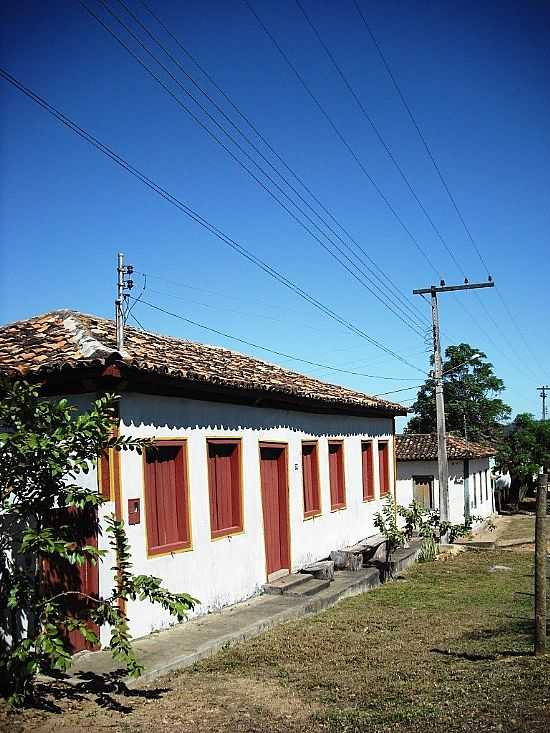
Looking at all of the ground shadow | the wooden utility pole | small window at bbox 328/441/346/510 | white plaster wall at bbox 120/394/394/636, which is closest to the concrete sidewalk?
the ground shadow

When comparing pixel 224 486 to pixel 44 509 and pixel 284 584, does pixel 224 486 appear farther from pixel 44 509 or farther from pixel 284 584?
pixel 44 509

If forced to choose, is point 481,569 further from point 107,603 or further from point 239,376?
point 107,603

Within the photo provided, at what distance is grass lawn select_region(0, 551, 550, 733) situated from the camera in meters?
5.90

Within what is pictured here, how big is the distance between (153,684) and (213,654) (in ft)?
4.24

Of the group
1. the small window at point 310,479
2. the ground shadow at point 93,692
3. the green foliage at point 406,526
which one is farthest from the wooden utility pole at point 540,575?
the green foliage at point 406,526

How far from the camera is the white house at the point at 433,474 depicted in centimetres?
3139

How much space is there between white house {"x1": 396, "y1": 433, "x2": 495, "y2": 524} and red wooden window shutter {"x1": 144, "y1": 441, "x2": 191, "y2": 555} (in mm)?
21817

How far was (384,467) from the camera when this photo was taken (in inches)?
771

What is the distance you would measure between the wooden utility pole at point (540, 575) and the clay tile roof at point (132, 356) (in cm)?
440

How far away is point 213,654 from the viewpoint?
8.45 meters

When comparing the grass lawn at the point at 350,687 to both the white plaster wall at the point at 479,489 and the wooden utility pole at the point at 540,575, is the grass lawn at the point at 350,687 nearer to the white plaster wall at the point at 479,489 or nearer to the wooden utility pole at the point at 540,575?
the wooden utility pole at the point at 540,575

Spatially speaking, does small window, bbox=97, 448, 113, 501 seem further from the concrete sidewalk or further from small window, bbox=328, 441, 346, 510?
small window, bbox=328, 441, 346, 510

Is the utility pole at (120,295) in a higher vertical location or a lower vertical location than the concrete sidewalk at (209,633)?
higher

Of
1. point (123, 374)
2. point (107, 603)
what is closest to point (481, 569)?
point (123, 374)
